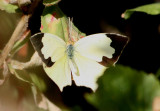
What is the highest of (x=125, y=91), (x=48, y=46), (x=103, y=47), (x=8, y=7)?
(x=125, y=91)

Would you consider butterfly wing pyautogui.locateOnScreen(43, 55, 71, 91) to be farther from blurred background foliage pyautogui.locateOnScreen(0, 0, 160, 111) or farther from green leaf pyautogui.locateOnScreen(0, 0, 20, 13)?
green leaf pyautogui.locateOnScreen(0, 0, 20, 13)

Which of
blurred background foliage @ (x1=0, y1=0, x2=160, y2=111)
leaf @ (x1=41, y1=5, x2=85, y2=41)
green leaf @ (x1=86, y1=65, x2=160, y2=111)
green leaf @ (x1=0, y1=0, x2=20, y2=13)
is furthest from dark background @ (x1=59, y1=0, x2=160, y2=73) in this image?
green leaf @ (x1=86, y1=65, x2=160, y2=111)

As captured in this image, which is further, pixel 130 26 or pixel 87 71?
pixel 130 26

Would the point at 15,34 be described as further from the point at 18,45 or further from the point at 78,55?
the point at 78,55

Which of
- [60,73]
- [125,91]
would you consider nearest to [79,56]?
[60,73]

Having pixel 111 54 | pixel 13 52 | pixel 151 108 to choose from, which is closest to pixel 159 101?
pixel 151 108

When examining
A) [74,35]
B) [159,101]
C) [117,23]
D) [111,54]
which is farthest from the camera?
[117,23]

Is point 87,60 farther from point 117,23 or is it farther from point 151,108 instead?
point 151,108
